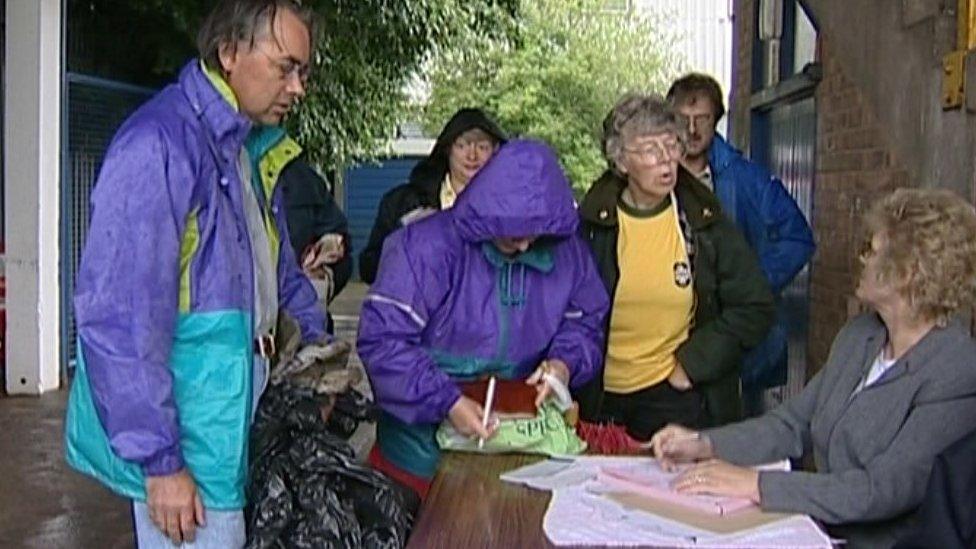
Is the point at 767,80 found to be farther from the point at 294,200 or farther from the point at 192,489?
the point at 192,489

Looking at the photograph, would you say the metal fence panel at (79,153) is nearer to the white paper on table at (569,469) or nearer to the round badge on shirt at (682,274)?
the round badge on shirt at (682,274)

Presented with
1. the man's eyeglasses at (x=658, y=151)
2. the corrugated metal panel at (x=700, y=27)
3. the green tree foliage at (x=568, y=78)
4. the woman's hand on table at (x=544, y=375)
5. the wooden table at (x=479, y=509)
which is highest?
the corrugated metal panel at (x=700, y=27)

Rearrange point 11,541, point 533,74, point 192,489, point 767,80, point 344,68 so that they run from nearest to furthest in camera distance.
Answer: point 192,489 → point 11,541 → point 767,80 → point 344,68 → point 533,74

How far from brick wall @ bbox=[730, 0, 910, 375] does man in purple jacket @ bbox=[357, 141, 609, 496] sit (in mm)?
1526

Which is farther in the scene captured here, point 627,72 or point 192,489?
point 627,72

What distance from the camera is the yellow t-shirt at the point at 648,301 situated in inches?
154

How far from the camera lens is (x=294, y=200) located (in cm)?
535

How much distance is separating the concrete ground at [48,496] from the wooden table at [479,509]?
2.18 m

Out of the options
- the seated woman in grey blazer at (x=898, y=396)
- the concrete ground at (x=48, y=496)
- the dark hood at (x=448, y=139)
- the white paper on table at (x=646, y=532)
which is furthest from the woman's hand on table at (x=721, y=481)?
the concrete ground at (x=48, y=496)

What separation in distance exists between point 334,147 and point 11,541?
686cm

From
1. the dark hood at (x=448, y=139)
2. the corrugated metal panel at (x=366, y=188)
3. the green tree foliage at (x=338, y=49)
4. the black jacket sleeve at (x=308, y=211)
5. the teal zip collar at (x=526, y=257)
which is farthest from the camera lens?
the corrugated metal panel at (x=366, y=188)

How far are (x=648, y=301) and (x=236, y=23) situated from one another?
63.9 inches

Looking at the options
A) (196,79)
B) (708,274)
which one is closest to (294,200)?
(708,274)

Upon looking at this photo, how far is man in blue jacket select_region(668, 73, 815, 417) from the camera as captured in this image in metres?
4.64
